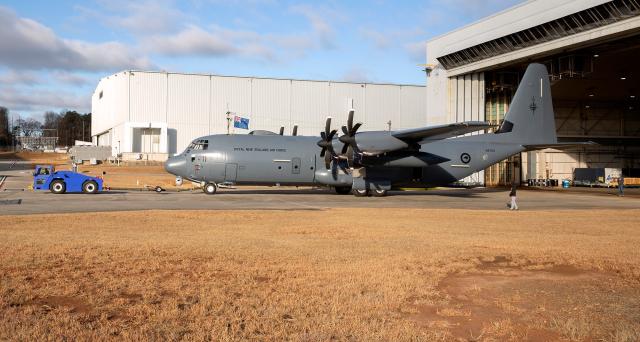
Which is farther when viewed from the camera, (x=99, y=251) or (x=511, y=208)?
(x=511, y=208)

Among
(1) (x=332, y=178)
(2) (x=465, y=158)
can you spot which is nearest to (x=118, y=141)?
(1) (x=332, y=178)

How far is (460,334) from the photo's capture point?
20.9 ft

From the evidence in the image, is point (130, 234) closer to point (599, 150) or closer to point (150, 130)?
point (599, 150)

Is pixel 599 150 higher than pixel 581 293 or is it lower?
higher

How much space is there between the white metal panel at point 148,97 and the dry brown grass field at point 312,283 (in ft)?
227

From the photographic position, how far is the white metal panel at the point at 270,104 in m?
84.4

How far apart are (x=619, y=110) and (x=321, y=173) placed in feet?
166

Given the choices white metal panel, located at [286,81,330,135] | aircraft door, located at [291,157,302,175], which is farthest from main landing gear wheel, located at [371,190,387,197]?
white metal panel, located at [286,81,330,135]

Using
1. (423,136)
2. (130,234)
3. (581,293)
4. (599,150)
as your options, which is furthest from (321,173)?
(599,150)

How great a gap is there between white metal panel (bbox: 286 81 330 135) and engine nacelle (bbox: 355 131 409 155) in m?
55.2

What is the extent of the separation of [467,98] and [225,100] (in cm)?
4392

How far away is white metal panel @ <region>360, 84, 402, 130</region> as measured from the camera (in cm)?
8981

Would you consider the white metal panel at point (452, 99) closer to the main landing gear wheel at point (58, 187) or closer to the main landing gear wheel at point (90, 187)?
the main landing gear wheel at point (90, 187)

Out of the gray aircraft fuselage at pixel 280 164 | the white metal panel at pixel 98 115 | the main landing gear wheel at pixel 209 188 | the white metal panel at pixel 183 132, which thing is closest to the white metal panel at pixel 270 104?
the white metal panel at pixel 183 132
